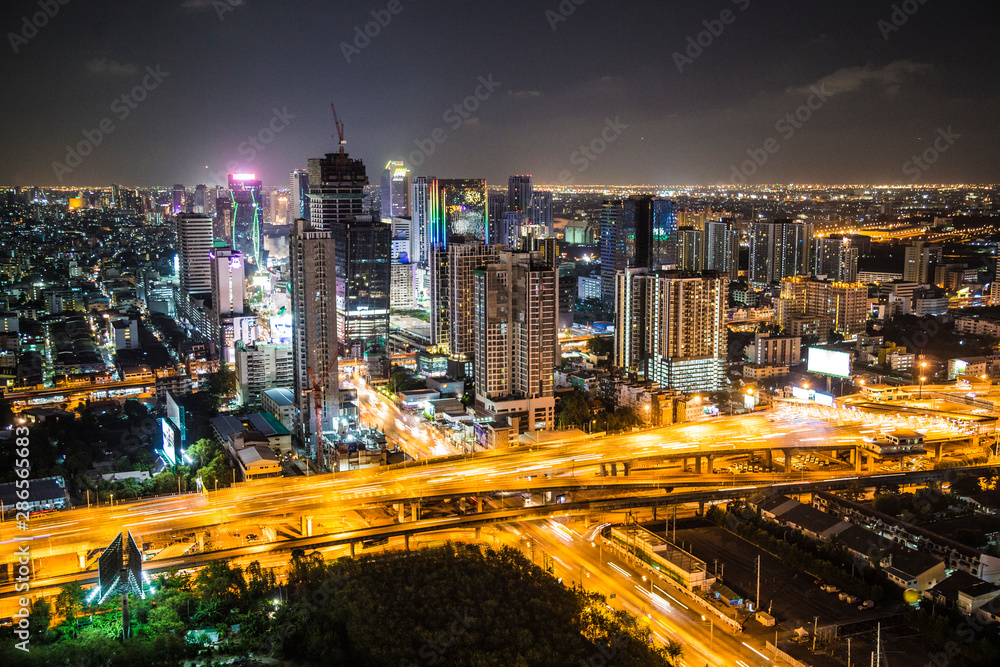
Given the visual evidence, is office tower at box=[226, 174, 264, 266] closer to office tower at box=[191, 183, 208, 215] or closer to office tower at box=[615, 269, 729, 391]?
office tower at box=[191, 183, 208, 215]

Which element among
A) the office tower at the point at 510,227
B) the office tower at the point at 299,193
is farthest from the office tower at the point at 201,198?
the office tower at the point at 510,227

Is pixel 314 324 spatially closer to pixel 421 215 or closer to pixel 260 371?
pixel 260 371

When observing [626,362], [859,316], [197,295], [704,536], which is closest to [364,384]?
[626,362]

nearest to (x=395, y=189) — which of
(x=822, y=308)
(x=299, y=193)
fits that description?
(x=299, y=193)

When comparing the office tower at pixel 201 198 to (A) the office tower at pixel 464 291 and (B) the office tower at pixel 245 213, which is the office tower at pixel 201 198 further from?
(A) the office tower at pixel 464 291

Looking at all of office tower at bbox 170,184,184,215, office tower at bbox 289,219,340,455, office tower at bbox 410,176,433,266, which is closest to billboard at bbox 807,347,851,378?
office tower at bbox 289,219,340,455

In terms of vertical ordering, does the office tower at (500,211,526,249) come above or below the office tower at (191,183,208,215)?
below
